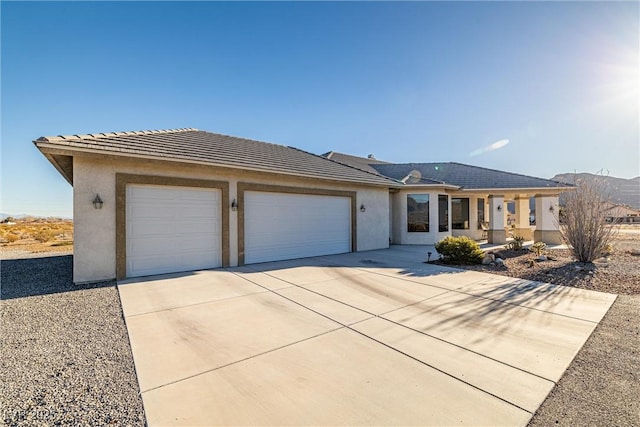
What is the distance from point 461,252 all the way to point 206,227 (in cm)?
923

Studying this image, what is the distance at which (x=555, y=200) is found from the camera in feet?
53.6

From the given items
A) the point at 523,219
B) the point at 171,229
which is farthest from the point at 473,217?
the point at 171,229

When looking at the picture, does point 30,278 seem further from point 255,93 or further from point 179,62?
point 255,93

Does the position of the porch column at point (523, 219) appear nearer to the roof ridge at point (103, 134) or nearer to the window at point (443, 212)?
the window at point (443, 212)

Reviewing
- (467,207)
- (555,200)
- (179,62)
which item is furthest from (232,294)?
(555,200)

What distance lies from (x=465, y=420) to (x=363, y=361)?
1267 millimetres

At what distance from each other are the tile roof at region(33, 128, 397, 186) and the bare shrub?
7.22 metres

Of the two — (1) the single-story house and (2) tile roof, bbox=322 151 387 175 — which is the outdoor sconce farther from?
(2) tile roof, bbox=322 151 387 175

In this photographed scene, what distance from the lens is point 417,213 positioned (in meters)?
15.7

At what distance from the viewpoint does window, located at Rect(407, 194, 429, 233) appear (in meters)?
15.6

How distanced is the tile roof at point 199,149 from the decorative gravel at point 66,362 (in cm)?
377

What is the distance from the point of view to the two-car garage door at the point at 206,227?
809 centimetres

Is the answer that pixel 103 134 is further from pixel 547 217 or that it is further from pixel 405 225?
pixel 547 217

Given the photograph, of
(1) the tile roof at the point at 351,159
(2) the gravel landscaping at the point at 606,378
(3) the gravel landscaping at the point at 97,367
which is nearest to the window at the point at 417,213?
(1) the tile roof at the point at 351,159
